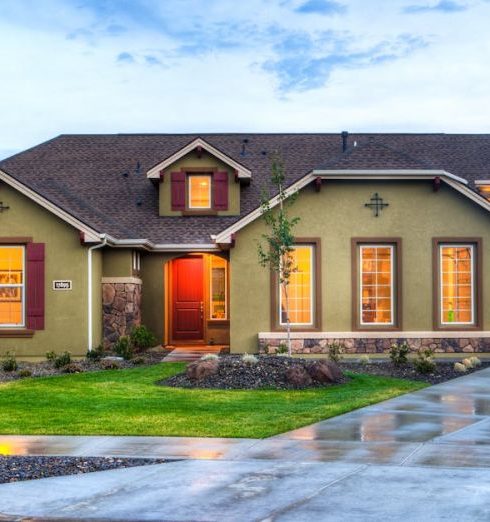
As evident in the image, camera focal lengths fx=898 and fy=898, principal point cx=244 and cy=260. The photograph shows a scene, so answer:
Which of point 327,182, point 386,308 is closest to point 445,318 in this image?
point 386,308

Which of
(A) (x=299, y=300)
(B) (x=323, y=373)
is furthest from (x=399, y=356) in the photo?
(B) (x=323, y=373)

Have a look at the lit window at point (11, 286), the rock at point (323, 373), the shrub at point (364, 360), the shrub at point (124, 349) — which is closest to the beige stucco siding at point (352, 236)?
the shrub at point (364, 360)

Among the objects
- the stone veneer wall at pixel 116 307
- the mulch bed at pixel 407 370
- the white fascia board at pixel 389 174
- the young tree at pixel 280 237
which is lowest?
the mulch bed at pixel 407 370

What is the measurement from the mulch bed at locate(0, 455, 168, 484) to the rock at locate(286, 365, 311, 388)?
674 centimetres

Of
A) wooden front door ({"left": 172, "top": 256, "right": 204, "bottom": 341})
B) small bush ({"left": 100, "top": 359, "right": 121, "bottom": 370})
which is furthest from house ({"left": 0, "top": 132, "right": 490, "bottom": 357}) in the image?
small bush ({"left": 100, "top": 359, "right": 121, "bottom": 370})

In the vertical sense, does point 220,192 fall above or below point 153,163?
below

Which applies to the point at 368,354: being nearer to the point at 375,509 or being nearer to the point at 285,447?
the point at 285,447

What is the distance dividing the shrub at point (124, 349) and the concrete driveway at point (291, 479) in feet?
32.7

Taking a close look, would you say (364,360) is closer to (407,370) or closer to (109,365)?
(407,370)

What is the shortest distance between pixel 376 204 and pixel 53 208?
783 cm

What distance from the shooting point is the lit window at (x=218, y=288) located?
83.6ft

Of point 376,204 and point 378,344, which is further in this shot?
point 376,204

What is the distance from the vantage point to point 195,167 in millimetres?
25516

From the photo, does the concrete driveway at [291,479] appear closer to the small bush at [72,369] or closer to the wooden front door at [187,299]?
the small bush at [72,369]
